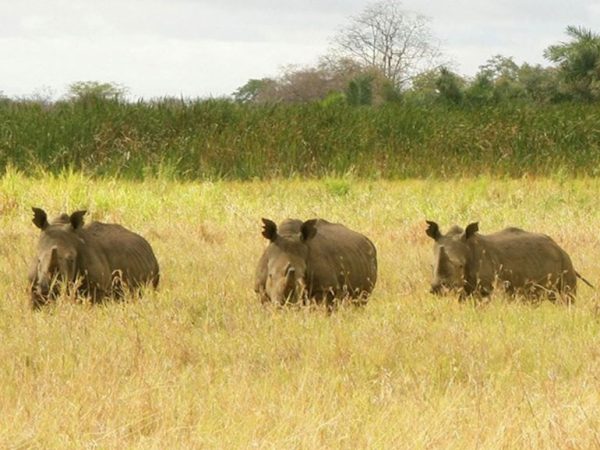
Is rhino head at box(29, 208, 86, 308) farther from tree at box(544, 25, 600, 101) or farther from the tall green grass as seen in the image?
tree at box(544, 25, 600, 101)

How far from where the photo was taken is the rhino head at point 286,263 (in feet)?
28.0

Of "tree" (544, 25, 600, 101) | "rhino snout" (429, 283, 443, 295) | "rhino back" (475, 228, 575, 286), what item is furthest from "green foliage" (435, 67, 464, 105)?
"rhino snout" (429, 283, 443, 295)

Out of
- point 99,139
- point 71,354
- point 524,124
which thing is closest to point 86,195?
point 99,139

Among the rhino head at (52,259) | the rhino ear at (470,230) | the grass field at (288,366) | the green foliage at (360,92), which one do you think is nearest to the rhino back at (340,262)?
the grass field at (288,366)

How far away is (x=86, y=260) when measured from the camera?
9.23 meters

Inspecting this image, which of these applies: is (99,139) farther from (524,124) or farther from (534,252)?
(534,252)

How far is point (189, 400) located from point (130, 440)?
0.59 metres

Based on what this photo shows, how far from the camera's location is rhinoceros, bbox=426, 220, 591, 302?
30.4 feet

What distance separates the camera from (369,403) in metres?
6.32

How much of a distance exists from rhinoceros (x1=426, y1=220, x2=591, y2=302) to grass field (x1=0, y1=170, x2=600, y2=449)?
25 centimetres

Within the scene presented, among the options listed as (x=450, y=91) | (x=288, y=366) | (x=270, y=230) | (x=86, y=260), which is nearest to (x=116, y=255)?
(x=86, y=260)

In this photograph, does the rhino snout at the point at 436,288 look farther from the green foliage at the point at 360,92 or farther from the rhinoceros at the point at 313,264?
the green foliage at the point at 360,92

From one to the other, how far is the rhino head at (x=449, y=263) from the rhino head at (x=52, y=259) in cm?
265

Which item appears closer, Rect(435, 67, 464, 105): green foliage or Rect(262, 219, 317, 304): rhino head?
Rect(262, 219, 317, 304): rhino head
